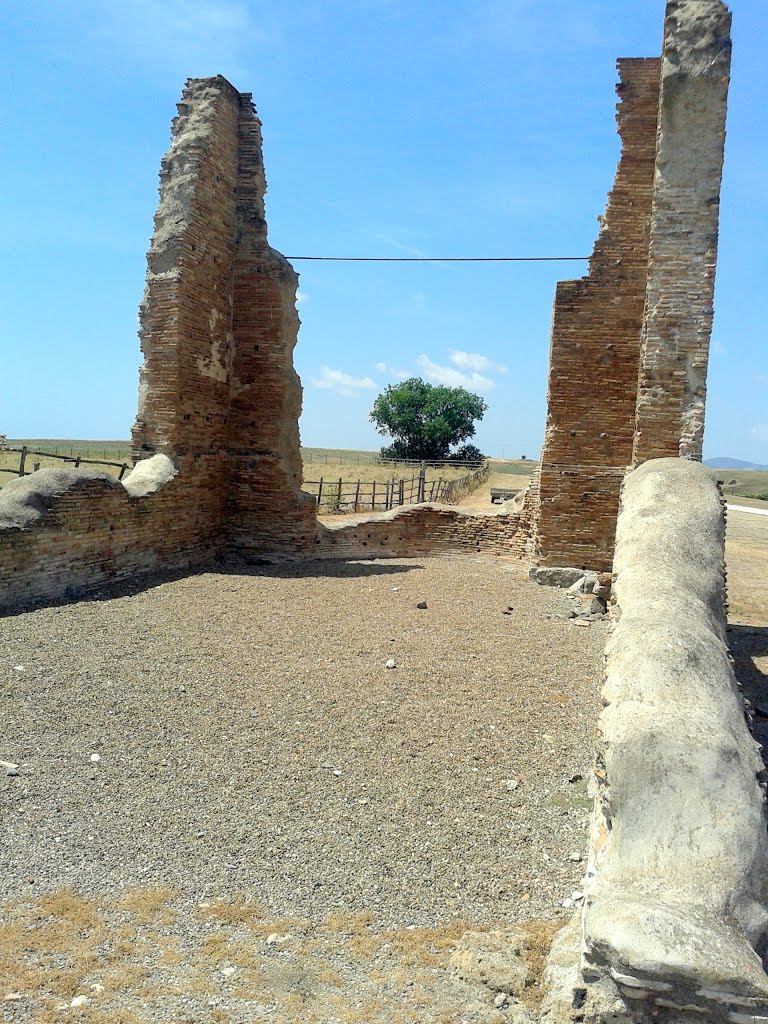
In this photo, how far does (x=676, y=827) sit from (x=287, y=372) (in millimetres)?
10312

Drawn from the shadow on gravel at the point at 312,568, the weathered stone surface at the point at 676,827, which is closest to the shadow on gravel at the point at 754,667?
the weathered stone surface at the point at 676,827

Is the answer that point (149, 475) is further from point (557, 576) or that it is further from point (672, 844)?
point (672, 844)

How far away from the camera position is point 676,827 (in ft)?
9.56

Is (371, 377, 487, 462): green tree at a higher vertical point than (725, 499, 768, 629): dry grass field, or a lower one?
higher

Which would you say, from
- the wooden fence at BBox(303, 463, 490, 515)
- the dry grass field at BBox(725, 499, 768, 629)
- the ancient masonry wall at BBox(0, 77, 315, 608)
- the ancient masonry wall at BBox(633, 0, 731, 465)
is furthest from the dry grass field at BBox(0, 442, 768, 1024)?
Answer: the wooden fence at BBox(303, 463, 490, 515)

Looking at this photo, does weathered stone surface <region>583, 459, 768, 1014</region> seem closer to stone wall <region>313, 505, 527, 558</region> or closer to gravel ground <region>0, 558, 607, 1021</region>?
gravel ground <region>0, 558, 607, 1021</region>

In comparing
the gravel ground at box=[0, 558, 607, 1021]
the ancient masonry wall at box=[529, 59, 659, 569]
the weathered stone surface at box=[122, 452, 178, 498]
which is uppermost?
the ancient masonry wall at box=[529, 59, 659, 569]

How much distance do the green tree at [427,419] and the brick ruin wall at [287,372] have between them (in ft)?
135

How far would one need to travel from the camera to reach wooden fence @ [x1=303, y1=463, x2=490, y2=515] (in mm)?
23938

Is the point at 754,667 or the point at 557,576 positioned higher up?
the point at 557,576

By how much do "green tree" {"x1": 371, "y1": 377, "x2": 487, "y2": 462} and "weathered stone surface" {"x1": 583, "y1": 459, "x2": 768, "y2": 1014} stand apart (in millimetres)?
49865

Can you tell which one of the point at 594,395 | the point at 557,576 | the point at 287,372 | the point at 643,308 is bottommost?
the point at 557,576

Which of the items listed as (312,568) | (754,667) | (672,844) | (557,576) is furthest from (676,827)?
(312,568)

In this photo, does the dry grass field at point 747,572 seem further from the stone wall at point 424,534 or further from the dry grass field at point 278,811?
the dry grass field at point 278,811
